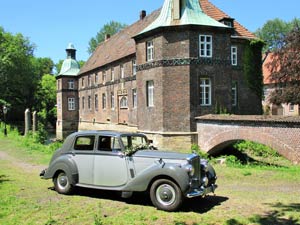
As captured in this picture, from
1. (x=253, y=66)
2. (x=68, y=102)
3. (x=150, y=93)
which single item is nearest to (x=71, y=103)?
(x=68, y=102)

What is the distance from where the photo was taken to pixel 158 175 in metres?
7.53

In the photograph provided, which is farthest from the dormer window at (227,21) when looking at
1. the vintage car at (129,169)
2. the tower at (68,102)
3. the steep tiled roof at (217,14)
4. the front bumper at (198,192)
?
the tower at (68,102)

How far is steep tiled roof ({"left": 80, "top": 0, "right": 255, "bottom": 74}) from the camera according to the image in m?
26.8

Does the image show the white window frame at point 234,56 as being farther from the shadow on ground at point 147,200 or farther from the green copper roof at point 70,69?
the green copper roof at point 70,69

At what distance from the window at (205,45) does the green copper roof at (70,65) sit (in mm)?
31059

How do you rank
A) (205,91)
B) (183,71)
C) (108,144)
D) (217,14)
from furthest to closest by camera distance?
1. (217,14)
2. (205,91)
3. (183,71)
4. (108,144)

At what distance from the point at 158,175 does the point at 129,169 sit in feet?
2.65

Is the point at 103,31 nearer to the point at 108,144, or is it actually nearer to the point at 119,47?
the point at 119,47

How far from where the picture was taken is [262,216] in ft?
23.1

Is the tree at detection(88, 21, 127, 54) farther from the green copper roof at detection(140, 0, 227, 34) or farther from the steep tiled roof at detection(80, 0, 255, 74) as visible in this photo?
the green copper roof at detection(140, 0, 227, 34)

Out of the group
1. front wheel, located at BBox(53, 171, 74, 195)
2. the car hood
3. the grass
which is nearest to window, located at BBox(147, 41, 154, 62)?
the grass

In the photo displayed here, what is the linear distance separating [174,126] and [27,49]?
47422 mm

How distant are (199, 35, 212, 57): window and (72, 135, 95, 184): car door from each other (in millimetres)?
14465

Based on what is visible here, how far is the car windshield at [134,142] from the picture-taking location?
8.39 m
